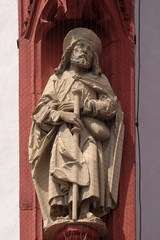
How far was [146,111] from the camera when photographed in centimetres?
1159

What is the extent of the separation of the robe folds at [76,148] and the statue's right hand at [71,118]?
0.04m

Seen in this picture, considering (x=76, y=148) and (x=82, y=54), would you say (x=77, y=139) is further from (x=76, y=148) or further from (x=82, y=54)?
(x=82, y=54)

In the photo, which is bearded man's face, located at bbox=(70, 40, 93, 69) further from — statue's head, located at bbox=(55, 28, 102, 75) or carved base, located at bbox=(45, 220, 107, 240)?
carved base, located at bbox=(45, 220, 107, 240)

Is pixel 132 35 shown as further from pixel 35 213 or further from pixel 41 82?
pixel 35 213

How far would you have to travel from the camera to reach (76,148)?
10859 millimetres

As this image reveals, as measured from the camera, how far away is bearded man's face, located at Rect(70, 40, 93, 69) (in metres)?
11.2

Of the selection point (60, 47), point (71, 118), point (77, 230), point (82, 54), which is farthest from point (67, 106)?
point (77, 230)

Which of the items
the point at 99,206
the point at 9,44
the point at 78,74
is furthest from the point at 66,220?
the point at 9,44

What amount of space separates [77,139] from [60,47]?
0.98 metres

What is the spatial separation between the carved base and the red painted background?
0.44 metres

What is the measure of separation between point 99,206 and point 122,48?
129cm

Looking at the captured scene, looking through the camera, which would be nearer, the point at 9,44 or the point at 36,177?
the point at 36,177

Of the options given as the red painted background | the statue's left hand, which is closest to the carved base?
the red painted background

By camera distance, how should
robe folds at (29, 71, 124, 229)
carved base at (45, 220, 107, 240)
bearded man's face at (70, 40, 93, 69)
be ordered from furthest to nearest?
bearded man's face at (70, 40, 93, 69) < robe folds at (29, 71, 124, 229) < carved base at (45, 220, 107, 240)
